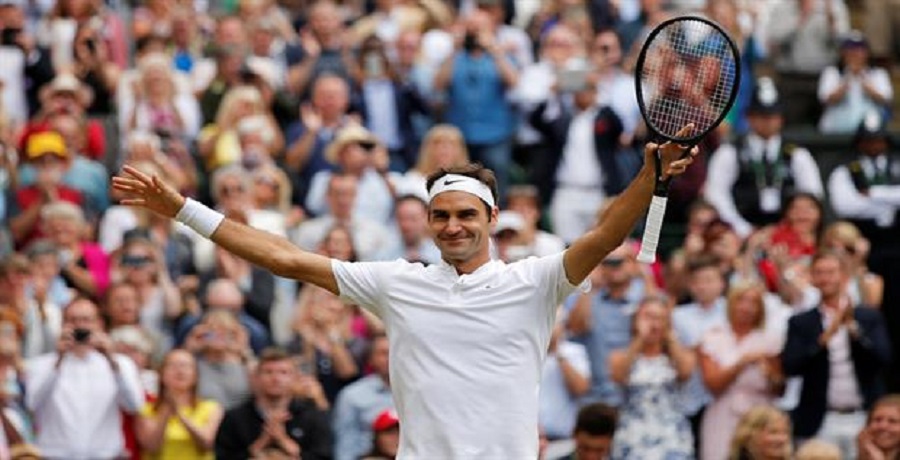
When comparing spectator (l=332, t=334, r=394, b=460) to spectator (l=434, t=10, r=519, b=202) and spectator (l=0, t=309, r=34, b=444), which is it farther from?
spectator (l=434, t=10, r=519, b=202)

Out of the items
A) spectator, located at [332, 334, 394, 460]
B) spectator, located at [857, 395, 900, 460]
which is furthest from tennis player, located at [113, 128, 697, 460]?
spectator, located at [857, 395, 900, 460]

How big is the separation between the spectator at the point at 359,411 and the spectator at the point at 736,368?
6.47 ft

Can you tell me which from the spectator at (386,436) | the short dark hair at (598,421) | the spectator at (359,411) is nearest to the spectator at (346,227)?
the spectator at (359,411)

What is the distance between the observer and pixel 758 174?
59.4ft

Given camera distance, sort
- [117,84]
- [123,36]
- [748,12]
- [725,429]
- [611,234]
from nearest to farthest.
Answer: [611,234] < [725,429] < [117,84] < [123,36] < [748,12]

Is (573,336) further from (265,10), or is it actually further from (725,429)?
(265,10)

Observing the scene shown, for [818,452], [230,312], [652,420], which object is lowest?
[818,452]

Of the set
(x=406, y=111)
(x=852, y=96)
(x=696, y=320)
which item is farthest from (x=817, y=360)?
(x=852, y=96)

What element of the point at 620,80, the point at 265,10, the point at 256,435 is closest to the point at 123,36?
the point at 265,10

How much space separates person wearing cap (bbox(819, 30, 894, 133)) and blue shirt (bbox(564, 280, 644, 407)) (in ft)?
15.3

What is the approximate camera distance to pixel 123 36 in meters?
19.9

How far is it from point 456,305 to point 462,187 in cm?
45

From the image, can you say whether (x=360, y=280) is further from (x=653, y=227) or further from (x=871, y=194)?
(x=871, y=194)

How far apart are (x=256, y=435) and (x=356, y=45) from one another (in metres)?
6.70
